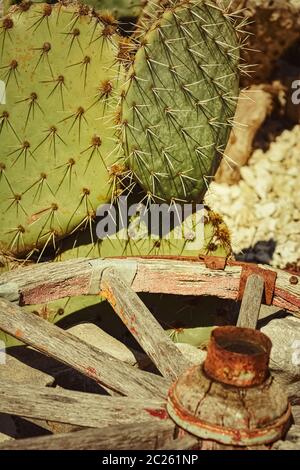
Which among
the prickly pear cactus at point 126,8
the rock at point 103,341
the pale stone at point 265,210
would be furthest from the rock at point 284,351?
the pale stone at point 265,210

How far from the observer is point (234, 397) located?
150 cm

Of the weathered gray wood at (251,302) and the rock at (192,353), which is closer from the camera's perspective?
the weathered gray wood at (251,302)

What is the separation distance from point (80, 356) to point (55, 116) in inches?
36.7

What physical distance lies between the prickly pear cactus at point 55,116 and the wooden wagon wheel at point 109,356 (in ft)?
0.91

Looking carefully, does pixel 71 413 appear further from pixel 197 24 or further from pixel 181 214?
pixel 197 24

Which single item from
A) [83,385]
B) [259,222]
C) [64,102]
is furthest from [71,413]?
[259,222]

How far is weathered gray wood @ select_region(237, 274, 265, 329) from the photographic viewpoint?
89.4 inches

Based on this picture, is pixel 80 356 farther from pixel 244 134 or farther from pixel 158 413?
pixel 244 134

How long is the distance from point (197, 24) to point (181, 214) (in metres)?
0.73

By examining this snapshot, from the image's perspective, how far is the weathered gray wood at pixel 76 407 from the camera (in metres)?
1.69

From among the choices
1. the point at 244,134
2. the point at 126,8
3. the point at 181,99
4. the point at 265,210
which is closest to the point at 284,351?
the point at 181,99

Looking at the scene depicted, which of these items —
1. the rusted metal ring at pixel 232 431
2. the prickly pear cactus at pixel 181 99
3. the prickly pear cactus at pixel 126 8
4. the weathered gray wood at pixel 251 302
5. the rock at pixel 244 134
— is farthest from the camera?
the rock at pixel 244 134

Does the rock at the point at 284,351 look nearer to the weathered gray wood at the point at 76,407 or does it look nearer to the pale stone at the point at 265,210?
the weathered gray wood at the point at 76,407

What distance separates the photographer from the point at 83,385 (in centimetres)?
251
